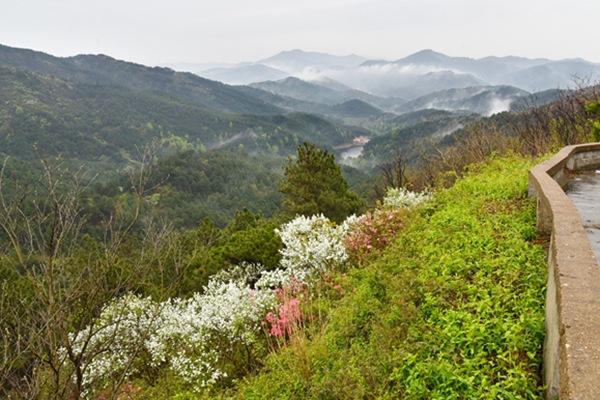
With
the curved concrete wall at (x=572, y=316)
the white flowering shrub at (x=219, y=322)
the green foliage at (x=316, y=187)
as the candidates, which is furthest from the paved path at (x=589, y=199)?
the green foliage at (x=316, y=187)

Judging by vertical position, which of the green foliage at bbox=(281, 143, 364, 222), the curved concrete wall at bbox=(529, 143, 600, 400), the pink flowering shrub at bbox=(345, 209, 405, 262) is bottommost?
the green foliage at bbox=(281, 143, 364, 222)

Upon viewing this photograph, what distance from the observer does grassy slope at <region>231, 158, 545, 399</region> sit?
3654 millimetres

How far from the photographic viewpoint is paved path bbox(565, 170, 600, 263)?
5.90 metres

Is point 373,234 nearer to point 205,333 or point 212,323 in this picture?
point 212,323

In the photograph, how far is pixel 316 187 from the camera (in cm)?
3131

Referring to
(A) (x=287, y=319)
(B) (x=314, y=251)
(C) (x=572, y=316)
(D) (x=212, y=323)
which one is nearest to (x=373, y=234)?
(B) (x=314, y=251)

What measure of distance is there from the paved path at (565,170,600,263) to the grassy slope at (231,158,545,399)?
0.70 m

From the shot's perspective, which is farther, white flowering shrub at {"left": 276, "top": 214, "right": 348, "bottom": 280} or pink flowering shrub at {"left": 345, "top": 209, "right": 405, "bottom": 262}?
white flowering shrub at {"left": 276, "top": 214, "right": 348, "bottom": 280}

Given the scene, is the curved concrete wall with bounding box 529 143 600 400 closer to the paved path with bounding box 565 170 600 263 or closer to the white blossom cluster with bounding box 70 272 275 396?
the paved path with bounding box 565 170 600 263

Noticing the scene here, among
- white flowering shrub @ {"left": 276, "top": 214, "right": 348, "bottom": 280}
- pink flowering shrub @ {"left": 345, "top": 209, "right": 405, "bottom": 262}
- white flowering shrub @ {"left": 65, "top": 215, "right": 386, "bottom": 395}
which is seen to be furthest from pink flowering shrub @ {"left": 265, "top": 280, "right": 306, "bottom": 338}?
pink flowering shrub @ {"left": 345, "top": 209, "right": 405, "bottom": 262}

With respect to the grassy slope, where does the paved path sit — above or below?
above

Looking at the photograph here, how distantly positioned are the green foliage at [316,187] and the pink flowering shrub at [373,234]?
19.1 metres

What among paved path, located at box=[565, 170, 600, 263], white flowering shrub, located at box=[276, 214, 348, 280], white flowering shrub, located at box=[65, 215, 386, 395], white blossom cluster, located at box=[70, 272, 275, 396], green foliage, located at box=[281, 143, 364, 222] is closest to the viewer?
paved path, located at box=[565, 170, 600, 263]

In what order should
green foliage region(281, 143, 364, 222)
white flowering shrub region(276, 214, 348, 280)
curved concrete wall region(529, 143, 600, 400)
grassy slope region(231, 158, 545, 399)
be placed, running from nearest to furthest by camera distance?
curved concrete wall region(529, 143, 600, 400)
grassy slope region(231, 158, 545, 399)
white flowering shrub region(276, 214, 348, 280)
green foliage region(281, 143, 364, 222)
